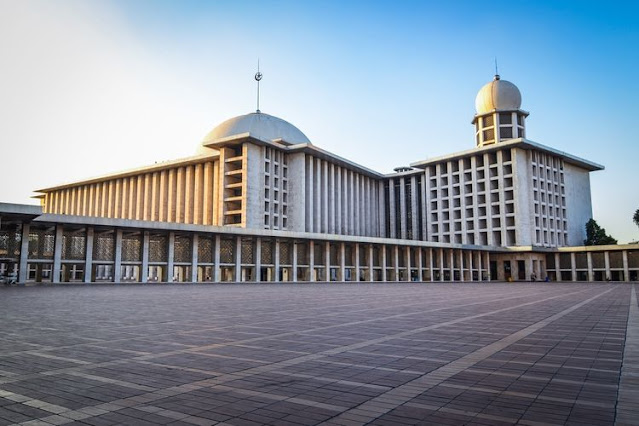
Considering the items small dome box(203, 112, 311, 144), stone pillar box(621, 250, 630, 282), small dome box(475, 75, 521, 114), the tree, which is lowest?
stone pillar box(621, 250, 630, 282)

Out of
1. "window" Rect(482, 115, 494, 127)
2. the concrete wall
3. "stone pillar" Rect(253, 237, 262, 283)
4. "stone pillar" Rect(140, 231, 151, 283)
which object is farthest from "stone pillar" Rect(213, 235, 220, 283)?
the concrete wall

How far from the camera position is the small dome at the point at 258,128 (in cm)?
7456

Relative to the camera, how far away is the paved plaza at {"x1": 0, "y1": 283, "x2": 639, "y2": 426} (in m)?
4.16

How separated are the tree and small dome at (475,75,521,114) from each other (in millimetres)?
23144

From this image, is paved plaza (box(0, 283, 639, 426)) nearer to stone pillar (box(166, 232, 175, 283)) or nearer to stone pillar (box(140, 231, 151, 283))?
stone pillar (box(140, 231, 151, 283))

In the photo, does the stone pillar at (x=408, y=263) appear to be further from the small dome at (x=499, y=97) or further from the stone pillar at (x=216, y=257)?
the small dome at (x=499, y=97)

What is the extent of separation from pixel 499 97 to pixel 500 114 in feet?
8.91

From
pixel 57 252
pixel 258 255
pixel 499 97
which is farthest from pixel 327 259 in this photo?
pixel 499 97

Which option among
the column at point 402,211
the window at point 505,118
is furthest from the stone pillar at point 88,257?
the window at point 505,118

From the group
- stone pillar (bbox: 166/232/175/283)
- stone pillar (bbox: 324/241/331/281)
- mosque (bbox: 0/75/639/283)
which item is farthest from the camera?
stone pillar (bbox: 324/241/331/281)

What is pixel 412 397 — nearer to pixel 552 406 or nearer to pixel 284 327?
pixel 552 406

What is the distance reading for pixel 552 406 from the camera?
4.39 m

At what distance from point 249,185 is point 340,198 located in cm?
1973

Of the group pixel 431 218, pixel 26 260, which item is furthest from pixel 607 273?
pixel 26 260
